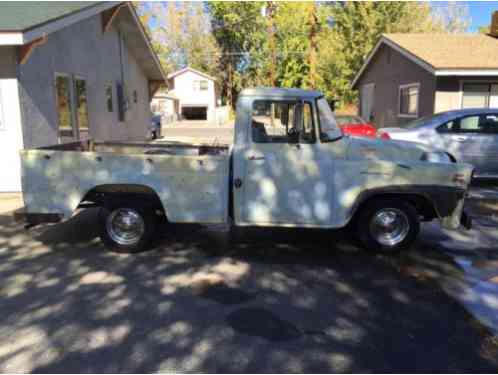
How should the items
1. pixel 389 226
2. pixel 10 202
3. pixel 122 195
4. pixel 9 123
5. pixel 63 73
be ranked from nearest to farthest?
pixel 122 195 → pixel 389 226 → pixel 10 202 → pixel 9 123 → pixel 63 73

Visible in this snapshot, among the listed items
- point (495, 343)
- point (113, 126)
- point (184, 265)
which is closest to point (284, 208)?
point (184, 265)

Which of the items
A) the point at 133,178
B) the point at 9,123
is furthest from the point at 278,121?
A: the point at 9,123

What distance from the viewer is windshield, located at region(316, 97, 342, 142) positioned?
5.31 metres

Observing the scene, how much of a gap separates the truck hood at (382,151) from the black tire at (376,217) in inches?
20.7

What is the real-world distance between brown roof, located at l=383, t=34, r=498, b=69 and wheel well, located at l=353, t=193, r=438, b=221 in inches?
410

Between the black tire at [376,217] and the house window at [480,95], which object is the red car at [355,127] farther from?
the black tire at [376,217]

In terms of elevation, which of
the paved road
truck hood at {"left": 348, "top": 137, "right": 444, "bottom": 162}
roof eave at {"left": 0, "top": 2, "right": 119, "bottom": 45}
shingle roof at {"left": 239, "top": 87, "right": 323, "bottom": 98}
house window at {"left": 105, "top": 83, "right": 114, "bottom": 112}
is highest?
roof eave at {"left": 0, "top": 2, "right": 119, "bottom": 45}

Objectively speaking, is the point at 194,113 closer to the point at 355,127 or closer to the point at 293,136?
the point at 355,127

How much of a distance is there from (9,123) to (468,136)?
947 cm

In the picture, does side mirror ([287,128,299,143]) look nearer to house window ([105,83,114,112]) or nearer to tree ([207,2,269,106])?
house window ([105,83,114,112])

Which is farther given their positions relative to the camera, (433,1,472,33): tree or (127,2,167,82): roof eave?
(433,1,472,33): tree

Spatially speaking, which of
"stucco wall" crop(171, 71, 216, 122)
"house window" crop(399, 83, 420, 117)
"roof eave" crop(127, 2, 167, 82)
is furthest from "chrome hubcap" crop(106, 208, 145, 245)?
"stucco wall" crop(171, 71, 216, 122)

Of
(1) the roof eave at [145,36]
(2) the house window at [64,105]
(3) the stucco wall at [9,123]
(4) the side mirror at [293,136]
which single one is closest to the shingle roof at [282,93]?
(4) the side mirror at [293,136]

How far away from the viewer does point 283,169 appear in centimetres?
526
